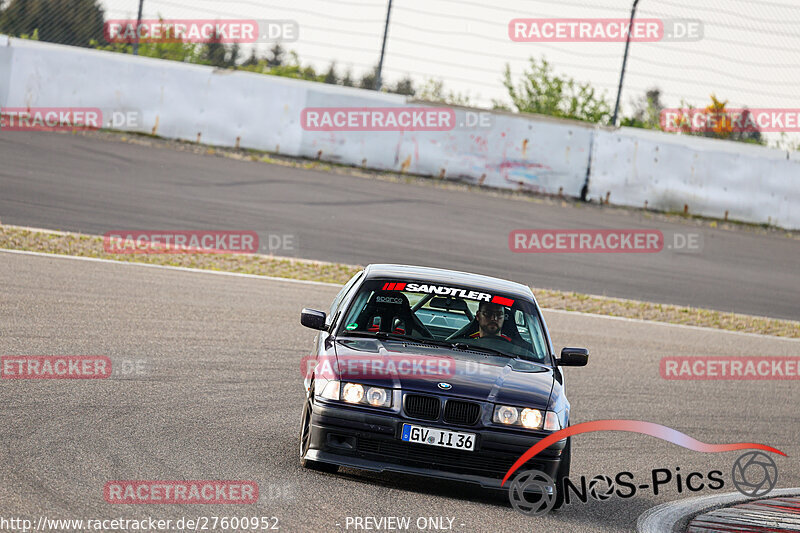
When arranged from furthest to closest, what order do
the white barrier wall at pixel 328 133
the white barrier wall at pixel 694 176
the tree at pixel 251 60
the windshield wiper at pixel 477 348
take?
the tree at pixel 251 60
the white barrier wall at pixel 694 176
the white barrier wall at pixel 328 133
the windshield wiper at pixel 477 348

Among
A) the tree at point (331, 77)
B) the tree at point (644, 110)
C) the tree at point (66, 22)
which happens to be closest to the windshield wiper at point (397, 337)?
the tree at point (331, 77)

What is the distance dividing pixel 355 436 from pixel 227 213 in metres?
11.7

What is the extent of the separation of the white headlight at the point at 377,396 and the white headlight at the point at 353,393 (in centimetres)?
5

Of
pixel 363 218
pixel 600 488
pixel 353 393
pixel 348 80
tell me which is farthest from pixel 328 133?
pixel 353 393

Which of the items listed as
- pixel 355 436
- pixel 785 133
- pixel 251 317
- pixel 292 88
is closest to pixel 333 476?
pixel 355 436

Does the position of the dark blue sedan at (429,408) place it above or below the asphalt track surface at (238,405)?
above

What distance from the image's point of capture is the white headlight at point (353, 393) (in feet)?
19.8

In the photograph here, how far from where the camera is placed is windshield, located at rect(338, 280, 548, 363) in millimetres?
6973

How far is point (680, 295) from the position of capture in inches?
674

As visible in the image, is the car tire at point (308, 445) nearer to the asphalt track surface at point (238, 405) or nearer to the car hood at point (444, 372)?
the asphalt track surface at point (238, 405)

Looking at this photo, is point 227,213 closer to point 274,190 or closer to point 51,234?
point 274,190

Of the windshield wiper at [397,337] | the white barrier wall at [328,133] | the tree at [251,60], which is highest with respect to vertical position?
the tree at [251,60]

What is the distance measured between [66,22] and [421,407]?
1839cm

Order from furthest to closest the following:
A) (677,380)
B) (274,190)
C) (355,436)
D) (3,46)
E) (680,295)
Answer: (3,46) → (274,190) → (680,295) → (677,380) → (355,436)
